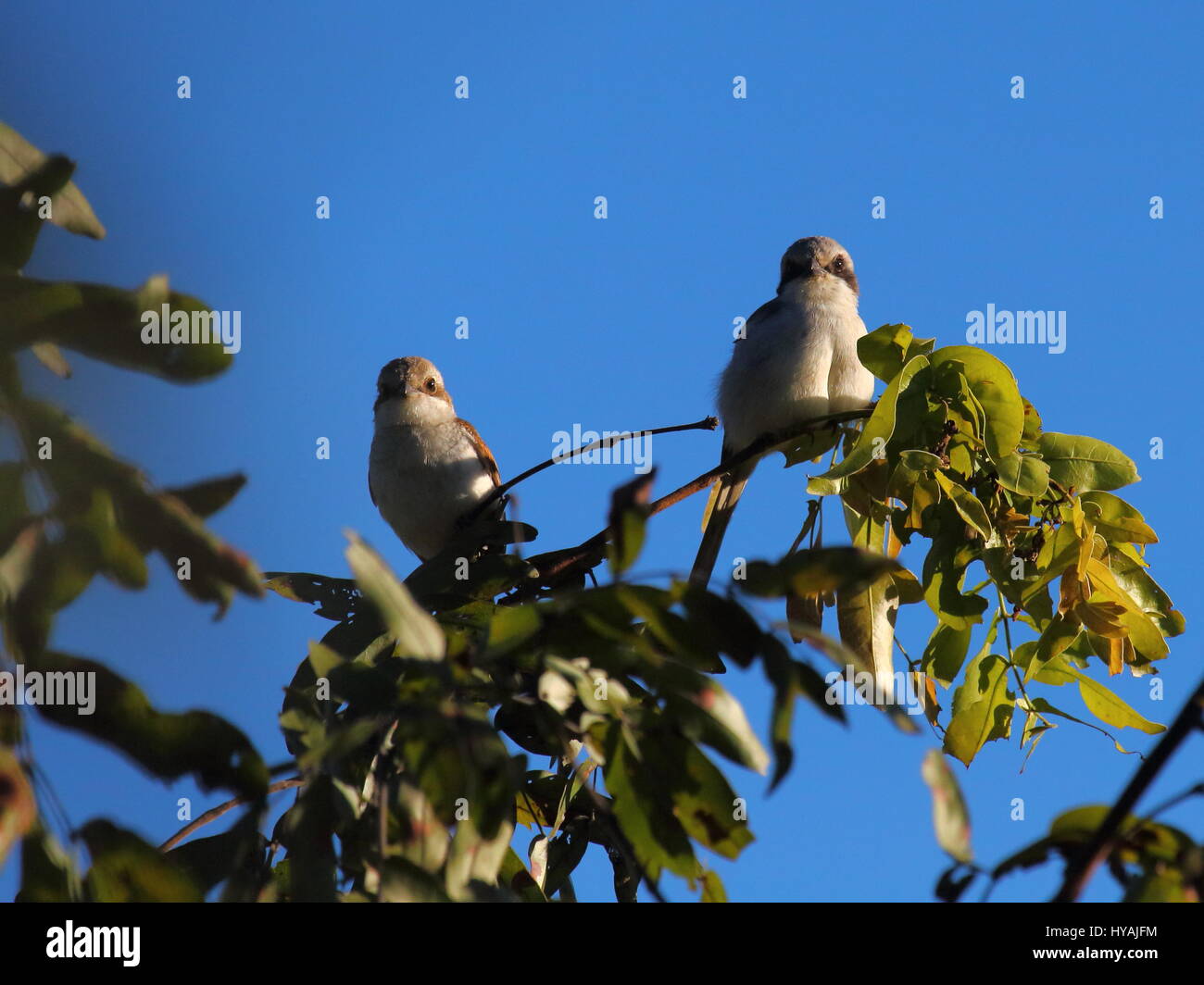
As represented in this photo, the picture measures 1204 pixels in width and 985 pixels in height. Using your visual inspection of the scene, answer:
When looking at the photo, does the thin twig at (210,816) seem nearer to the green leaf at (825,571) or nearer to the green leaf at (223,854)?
the green leaf at (223,854)

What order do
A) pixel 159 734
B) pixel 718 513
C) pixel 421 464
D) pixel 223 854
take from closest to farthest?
1. pixel 159 734
2. pixel 223 854
3. pixel 718 513
4. pixel 421 464

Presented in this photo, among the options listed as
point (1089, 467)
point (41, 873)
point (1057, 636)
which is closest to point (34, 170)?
point (41, 873)

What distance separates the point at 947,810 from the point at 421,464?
5.06 meters

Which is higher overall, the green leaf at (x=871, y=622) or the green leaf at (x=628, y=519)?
the green leaf at (x=628, y=519)

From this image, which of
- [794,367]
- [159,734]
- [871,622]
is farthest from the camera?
[794,367]

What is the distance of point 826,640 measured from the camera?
151 centimetres

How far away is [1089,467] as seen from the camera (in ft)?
9.85

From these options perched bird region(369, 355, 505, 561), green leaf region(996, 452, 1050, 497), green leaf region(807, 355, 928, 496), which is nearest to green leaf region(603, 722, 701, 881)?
green leaf region(807, 355, 928, 496)

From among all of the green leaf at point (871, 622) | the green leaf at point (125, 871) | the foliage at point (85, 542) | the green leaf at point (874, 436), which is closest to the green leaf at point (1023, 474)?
the green leaf at point (874, 436)

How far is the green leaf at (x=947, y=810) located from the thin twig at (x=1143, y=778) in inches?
6.1

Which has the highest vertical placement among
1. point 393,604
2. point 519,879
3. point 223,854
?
point 393,604

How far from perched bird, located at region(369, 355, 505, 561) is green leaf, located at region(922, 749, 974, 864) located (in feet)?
15.6

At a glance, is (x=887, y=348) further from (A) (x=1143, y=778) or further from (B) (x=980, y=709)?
(A) (x=1143, y=778)

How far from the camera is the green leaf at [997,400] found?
2.97 metres
